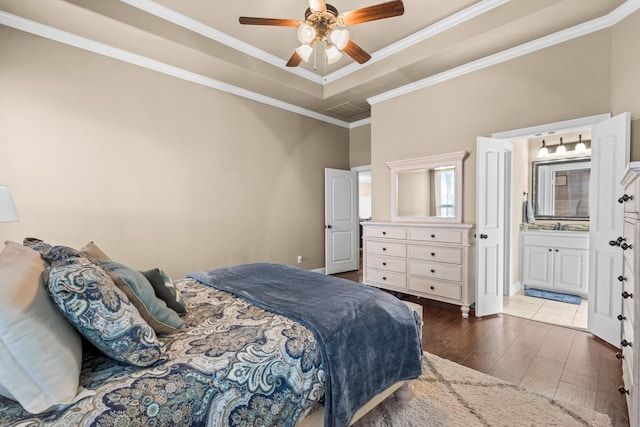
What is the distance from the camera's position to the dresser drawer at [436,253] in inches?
131

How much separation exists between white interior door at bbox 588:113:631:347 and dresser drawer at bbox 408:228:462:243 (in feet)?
3.78

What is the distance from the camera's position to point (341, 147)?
5703 millimetres

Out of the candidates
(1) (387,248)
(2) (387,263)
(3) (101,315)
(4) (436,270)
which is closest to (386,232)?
(1) (387,248)

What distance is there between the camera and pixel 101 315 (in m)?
0.99

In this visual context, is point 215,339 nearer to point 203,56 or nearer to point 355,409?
point 355,409

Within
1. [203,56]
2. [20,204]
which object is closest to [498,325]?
[203,56]

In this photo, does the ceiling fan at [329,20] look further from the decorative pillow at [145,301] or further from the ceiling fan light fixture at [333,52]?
the decorative pillow at [145,301]

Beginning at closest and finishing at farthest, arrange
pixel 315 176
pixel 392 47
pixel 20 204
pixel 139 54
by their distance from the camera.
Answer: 1. pixel 20 204
2. pixel 139 54
3. pixel 392 47
4. pixel 315 176

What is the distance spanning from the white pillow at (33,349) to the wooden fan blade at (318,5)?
7.66 ft

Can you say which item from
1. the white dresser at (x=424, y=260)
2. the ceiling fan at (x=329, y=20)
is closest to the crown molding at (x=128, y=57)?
the ceiling fan at (x=329, y=20)

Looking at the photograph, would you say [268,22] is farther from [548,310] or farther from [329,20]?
[548,310]

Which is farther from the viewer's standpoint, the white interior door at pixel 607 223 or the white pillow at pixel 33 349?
the white interior door at pixel 607 223

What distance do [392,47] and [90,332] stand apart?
12.7ft

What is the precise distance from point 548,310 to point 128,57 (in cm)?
557
